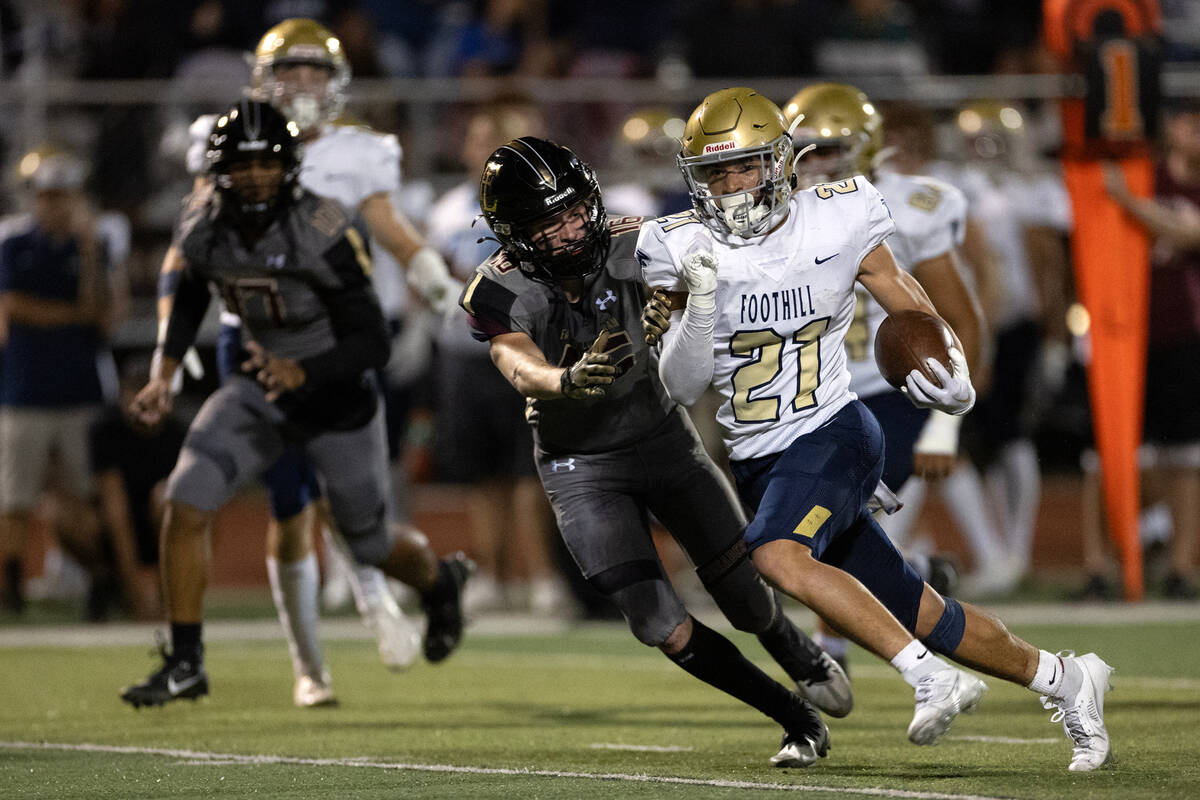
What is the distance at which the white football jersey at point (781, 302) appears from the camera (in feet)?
14.0

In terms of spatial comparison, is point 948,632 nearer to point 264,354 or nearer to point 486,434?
point 264,354

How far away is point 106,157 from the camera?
10.5 metres

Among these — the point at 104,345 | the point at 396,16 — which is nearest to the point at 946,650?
the point at 104,345

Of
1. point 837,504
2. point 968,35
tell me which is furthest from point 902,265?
point 968,35

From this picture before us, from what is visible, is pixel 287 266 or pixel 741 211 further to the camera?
pixel 287 266

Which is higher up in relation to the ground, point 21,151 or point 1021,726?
point 21,151

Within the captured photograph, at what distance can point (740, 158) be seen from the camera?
4.25m

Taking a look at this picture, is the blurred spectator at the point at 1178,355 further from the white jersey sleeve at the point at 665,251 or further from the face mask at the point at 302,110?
the white jersey sleeve at the point at 665,251

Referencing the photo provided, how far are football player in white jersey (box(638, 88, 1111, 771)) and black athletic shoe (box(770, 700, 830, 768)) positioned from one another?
1.26 ft

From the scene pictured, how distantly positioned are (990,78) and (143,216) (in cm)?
503

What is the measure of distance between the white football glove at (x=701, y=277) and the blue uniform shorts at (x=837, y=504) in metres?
0.44

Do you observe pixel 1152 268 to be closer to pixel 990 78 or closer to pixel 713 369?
pixel 990 78

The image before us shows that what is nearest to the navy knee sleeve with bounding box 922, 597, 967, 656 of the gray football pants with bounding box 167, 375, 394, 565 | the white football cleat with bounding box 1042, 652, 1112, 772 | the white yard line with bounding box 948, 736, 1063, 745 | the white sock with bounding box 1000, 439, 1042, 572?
the white football cleat with bounding box 1042, 652, 1112, 772

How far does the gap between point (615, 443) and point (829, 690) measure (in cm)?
86
